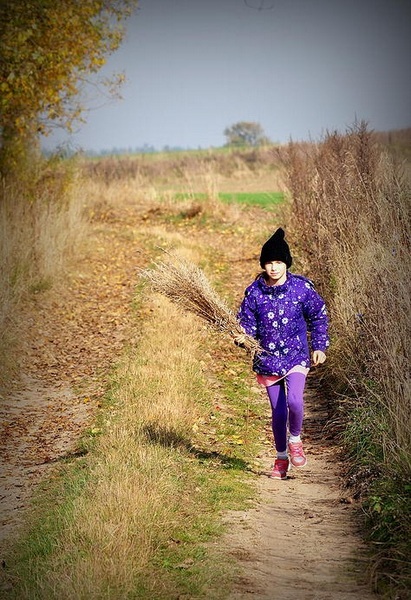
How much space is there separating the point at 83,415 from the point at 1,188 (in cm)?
912

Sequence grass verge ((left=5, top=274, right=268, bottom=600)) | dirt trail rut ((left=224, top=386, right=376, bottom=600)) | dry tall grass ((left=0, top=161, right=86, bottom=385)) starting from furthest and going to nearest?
1. dry tall grass ((left=0, top=161, right=86, bottom=385))
2. grass verge ((left=5, top=274, right=268, bottom=600))
3. dirt trail rut ((left=224, top=386, right=376, bottom=600))

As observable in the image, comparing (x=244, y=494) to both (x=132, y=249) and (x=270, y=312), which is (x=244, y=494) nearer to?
(x=270, y=312)

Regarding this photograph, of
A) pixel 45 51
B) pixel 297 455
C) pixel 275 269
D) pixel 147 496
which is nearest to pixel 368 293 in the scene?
pixel 275 269

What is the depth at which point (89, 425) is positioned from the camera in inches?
325

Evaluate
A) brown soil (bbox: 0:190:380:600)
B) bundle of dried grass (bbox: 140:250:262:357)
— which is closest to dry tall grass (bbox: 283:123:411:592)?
brown soil (bbox: 0:190:380:600)

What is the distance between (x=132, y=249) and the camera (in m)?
19.2

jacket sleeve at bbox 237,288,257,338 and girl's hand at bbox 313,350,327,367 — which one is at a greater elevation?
jacket sleeve at bbox 237,288,257,338

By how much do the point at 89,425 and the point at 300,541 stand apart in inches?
138

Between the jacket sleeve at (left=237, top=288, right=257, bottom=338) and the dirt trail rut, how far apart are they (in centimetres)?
134

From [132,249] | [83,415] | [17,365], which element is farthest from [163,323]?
[132,249]

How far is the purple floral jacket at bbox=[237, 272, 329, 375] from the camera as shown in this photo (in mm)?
6234

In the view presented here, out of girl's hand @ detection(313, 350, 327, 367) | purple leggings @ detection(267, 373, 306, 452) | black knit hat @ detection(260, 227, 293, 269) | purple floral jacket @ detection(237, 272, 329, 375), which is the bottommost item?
purple leggings @ detection(267, 373, 306, 452)

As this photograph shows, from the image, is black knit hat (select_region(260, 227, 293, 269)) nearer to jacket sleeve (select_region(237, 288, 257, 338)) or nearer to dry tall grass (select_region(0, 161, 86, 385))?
jacket sleeve (select_region(237, 288, 257, 338))

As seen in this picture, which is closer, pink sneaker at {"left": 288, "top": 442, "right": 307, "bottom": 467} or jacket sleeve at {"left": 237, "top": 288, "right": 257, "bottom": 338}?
jacket sleeve at {"left": 237, "top": 288, "right": 257, "bottom": 338}
